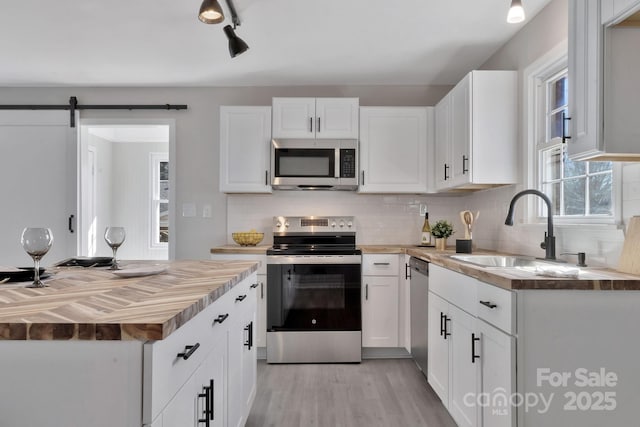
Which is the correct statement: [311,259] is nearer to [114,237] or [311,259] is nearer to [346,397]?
[346,397]

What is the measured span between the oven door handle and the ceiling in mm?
1618

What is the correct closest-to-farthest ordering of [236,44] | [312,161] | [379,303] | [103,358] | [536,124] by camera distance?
1. [103,358]
2. [236,44]
3. [536,124]
4. [379,303]
5. [312,161]

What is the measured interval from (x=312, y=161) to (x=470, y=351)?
6.84 ft

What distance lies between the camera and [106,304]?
104cm

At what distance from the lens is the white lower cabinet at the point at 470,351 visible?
154cm

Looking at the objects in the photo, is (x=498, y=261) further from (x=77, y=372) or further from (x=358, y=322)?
(x=77, y=372)

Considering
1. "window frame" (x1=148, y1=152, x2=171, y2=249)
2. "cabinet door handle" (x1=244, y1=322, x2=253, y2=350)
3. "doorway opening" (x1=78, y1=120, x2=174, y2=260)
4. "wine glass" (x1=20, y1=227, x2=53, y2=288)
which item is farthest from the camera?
"window frame" (x1=148, y1=152, x2=171, y2=249)

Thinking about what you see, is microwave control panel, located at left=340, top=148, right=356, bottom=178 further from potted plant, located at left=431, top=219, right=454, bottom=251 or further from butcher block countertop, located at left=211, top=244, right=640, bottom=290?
butcher block countertop, located at left=211, top=244, right=640, bottom=290

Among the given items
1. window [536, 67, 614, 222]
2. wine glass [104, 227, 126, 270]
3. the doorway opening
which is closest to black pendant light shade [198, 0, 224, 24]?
wine glass [104, 227, 126, 270]

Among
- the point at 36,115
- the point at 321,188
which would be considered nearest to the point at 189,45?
the point at 321,188

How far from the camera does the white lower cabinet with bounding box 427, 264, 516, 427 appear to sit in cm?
154

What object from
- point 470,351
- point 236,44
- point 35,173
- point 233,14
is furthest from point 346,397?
point 35,173

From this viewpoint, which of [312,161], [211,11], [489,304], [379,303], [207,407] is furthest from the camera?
[312,161]

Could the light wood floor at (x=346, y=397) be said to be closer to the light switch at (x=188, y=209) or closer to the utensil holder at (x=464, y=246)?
the utensil holder at (x=464, y=246)
